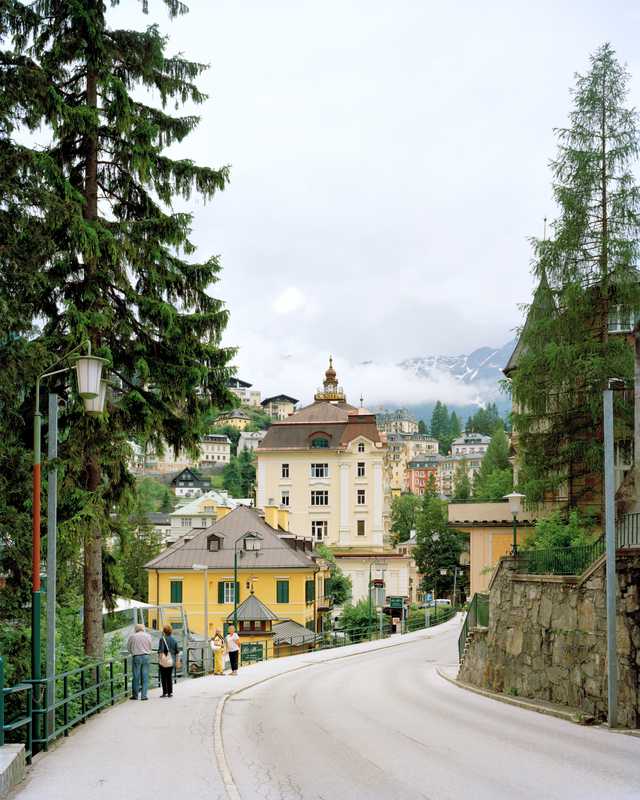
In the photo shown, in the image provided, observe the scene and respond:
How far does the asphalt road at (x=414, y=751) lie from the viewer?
10.9 meters

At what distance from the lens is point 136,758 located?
42.3ft

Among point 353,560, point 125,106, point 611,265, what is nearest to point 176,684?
point 125,106

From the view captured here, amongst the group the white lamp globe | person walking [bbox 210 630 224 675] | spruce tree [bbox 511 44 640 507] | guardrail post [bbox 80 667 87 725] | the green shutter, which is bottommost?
the green shutter

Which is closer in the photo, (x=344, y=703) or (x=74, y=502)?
(x=74, y=502)

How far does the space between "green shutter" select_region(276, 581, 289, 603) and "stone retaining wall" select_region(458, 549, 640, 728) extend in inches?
1320

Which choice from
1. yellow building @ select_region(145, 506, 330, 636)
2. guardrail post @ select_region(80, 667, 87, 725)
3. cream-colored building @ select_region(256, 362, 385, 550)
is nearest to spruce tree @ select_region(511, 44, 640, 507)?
guardrail post @ select_region(80, 667, 87, 725)

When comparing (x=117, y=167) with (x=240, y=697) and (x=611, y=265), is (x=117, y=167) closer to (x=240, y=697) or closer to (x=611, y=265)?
(x=240, y=697)

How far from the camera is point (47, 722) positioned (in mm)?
13367

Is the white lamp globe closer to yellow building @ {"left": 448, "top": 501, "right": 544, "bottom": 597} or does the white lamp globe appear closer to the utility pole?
the utility pole

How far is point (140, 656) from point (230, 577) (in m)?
39.6

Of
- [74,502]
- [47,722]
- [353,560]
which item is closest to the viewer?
[47,722]

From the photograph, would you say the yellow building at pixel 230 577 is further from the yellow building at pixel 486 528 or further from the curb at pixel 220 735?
the yellow building at pixel 486 528

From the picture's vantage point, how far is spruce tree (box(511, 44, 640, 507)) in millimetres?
27156

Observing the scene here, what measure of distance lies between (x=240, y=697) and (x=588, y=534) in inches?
417
